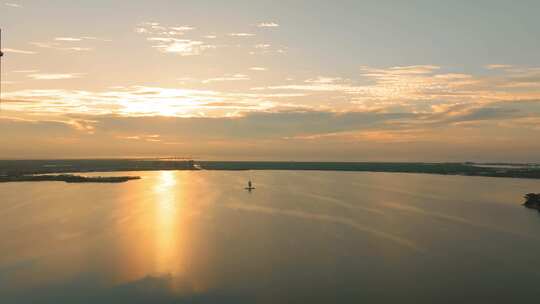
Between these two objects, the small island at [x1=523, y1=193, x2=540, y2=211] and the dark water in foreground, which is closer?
the dark water in foreground

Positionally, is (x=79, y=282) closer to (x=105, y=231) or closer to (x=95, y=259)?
(x=95, y=259)

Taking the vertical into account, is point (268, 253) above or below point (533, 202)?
below

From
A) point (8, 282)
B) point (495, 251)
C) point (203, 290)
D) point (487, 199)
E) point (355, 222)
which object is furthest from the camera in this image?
point (487, 199)

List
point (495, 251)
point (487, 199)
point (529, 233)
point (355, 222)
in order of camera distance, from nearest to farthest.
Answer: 1. point (495, 251)
2. point (529, 233)
3. point (355, 222)
4. point (487, 199)

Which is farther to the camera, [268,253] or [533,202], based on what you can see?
[533,202]

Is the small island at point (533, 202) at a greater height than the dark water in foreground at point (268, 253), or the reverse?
the small island at point (533, 202)

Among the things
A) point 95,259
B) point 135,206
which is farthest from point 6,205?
point 95,259

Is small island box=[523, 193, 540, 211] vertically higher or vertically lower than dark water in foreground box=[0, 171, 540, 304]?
higher

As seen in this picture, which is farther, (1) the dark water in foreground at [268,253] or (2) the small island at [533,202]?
(2) the small island at [533,202]
